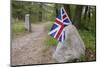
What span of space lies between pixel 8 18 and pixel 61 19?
2.35 ft

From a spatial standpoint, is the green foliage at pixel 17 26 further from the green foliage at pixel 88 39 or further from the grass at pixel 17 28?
the green foliage at pixel 88 39

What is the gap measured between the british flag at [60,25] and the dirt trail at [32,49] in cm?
14

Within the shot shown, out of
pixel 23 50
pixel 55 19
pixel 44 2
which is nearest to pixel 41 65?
pixel 23 50

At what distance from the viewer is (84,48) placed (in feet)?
9.17

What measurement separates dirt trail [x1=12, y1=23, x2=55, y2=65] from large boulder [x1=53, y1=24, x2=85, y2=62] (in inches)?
5.2

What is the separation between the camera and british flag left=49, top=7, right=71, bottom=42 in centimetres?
264

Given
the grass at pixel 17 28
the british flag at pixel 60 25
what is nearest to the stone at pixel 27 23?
the grass at pixel 17 28

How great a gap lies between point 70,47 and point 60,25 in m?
0.34

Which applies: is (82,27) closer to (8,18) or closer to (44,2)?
(44,2)

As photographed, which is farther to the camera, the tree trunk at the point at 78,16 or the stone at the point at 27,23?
the tree trunk at the point at 78,16

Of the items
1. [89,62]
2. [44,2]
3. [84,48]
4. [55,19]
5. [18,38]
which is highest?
[44,2]

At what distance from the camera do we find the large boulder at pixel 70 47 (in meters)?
2.66

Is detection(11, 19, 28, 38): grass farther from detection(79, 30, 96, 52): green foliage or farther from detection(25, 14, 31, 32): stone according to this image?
detection(79, 30, 96, 52): green foliage

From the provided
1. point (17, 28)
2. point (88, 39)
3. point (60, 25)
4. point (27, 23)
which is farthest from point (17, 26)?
point (88, 39)
